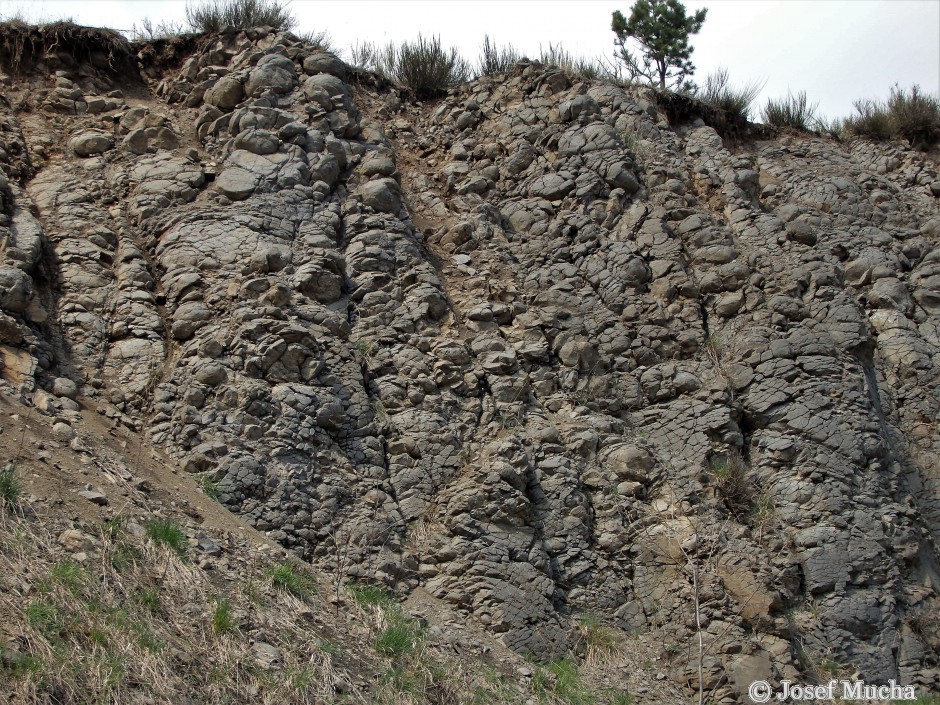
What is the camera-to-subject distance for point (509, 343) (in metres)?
8.37

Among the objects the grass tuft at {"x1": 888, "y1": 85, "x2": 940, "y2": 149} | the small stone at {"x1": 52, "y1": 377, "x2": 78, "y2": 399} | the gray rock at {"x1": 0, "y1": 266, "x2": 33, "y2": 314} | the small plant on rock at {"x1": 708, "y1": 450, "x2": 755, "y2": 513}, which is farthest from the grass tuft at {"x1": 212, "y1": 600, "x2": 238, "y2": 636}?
the grass tuft at {"x1": 888, "y1": 85, "x2": 940, "y2": 149}

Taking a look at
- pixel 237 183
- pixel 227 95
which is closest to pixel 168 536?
pixel 237 183

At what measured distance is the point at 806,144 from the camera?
12.0 metres

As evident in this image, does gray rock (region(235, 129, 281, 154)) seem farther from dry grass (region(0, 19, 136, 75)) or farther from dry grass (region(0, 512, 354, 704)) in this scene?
dry grass (region(0, 512, 354, 704))

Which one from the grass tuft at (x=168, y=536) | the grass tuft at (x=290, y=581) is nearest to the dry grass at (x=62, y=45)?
the grass tuft at (x=168, y=536)

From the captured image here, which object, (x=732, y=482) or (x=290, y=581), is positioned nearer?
(x=290, y=581)

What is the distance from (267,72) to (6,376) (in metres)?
4.57

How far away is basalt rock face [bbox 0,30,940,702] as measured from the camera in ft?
22.6

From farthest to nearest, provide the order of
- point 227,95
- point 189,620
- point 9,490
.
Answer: point 227,95, point 9,490, point 189,620

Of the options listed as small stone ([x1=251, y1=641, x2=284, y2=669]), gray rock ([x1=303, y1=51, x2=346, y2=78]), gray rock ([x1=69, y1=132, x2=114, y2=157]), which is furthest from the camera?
gray rock ([x1=303, y1=51, x2=346, y2=78])

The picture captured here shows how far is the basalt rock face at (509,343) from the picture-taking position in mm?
6883

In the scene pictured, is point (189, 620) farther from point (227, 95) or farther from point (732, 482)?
point (227, 95)

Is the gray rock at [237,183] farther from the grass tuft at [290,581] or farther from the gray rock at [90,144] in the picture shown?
the grass tuft at [290,581]

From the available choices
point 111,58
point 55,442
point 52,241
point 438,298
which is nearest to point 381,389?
point 438,298
